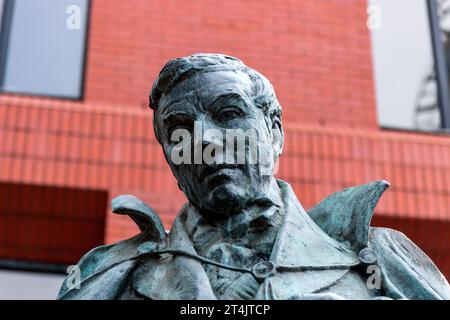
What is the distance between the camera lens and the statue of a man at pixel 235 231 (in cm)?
365

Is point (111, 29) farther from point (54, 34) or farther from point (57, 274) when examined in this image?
point (57, 274)

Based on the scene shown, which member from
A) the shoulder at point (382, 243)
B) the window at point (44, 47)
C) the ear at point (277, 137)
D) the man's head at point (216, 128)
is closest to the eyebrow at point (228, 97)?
the man's head at point (216, 128)

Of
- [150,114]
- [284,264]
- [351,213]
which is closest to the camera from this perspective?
[284,264]

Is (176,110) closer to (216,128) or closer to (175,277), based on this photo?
(216,128)

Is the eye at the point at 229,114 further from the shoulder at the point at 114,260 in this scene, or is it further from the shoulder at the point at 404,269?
the shoulder at the point at 404,269

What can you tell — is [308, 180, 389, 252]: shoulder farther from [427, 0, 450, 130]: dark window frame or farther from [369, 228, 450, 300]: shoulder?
[427, 0, 450, 130]: dark window frame

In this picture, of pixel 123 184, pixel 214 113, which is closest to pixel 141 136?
pixel 123 184

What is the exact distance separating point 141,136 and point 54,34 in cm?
135

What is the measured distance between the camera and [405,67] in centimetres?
1019

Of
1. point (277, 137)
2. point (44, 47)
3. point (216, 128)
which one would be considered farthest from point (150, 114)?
point (216, 128)

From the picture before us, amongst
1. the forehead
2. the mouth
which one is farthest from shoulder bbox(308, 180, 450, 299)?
the forehead

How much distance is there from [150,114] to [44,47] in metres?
1.22

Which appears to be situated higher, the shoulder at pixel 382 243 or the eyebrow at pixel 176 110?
the eyebrow at pixel 176 110

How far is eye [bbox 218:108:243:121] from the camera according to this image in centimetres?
387
